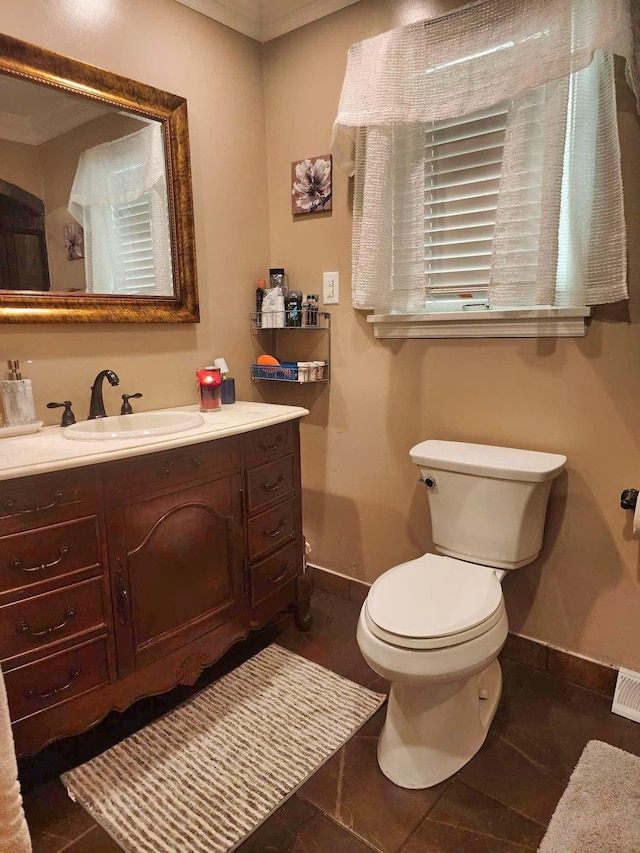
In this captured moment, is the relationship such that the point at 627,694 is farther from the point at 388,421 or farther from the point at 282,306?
the point at 282,306

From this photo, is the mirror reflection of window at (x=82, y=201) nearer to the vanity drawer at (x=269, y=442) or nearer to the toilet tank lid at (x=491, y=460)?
the vanity drawer at (x=269, y=442)

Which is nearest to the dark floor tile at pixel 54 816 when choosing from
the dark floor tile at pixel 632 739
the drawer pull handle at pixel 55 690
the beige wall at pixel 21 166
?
the drawer pull handle at pixel 55 690

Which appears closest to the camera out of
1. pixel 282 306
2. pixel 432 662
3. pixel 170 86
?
pixel 432 662

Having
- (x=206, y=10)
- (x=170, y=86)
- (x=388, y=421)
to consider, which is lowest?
(x=388, y=421)

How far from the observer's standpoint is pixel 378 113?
1.70 meters

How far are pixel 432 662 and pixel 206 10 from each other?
2.33 metres

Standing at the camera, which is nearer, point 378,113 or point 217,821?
point 217,821

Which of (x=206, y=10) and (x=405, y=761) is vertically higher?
(x=206, y=10)

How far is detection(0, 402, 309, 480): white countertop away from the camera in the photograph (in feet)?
4.03

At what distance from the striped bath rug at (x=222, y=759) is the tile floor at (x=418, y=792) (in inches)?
1.6

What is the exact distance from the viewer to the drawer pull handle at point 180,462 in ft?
4.90

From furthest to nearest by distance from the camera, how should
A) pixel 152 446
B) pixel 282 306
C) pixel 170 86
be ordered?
1. pixel 282 306
2. pixel 170 86
3. pixel 152 446

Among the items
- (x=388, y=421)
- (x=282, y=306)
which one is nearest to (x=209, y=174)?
(x=282, y=306)

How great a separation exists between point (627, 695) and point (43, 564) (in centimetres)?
174
